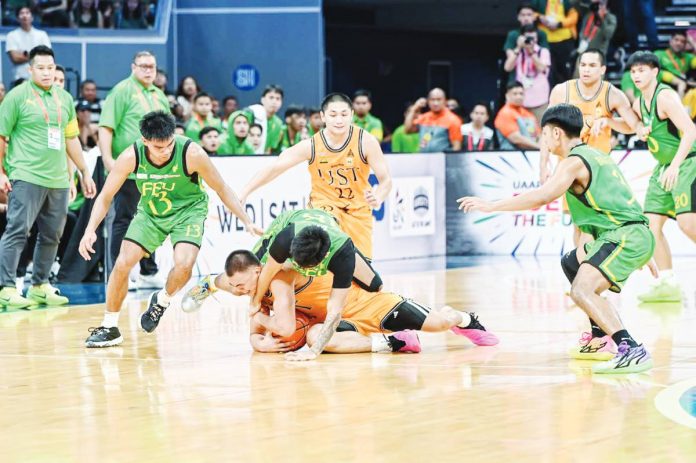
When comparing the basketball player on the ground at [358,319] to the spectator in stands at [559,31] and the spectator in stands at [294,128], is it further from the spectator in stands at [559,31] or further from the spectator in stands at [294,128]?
the spectator in stands at [559,31]

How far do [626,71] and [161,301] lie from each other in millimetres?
11796

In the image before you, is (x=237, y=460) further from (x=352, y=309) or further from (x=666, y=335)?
(x=666, y=335)

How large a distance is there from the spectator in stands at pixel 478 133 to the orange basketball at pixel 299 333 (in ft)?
30.5

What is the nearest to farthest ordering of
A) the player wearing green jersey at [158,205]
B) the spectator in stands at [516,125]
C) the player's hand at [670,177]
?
1. the player wearing green jersey at [158,205]
2. the player's hand at [670,177]
3. the spectator in stands at [516,125]

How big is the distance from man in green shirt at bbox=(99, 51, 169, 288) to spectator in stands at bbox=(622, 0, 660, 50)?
35.9 ft

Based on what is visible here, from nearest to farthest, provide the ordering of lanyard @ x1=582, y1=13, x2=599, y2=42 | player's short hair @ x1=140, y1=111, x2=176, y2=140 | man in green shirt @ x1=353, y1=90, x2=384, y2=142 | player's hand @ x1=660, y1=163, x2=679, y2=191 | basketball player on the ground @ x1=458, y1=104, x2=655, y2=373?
basketball player on the ground @ x1=458, y1=104, x2=655, y2=373 → player's short hair @ x1=140, y1=111, x2=176, y2=140 → player's hand @ x1=660, y1=163, x2=679, y2=191 → man in green shirt @ x1=353, y1=90, x2=384, y2=142 → lanyard @ x1=582, y1=13, x2=599, y2=42

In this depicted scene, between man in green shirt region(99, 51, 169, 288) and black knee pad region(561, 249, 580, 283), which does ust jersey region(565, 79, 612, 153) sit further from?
man in green shirt region(99, 51, 169, 288)

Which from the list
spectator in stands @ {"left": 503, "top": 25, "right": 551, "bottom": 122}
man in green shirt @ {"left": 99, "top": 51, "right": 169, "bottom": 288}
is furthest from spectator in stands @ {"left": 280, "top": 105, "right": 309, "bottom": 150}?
man in green shirt @ {"left": 99, "top": 51, "right": 169, "bottom": 288}

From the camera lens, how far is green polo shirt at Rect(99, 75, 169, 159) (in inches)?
448

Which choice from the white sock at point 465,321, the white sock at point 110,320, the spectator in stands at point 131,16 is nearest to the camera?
the white sock at point 465,321

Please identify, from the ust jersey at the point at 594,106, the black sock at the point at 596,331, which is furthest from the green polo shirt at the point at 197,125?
the black sock at the point at 596,331

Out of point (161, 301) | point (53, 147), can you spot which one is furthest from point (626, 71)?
point (161, 301)

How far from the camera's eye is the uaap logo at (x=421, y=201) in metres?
15.8

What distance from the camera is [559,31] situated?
19719mm
